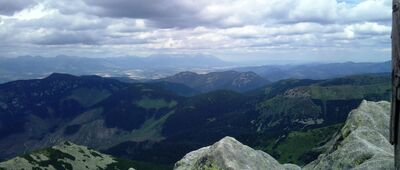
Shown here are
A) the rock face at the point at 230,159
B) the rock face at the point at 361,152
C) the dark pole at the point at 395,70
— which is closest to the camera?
the dark pole at the point at 395,70

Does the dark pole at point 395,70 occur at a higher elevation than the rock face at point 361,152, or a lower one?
higher

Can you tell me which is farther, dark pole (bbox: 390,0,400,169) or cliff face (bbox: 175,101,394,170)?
cliff face (bbox: 175,101,394,170)

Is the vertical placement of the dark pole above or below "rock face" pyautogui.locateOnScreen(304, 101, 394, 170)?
above

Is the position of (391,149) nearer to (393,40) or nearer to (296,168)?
(296,168)

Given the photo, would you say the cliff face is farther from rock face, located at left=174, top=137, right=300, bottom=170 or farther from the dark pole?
the dark pole

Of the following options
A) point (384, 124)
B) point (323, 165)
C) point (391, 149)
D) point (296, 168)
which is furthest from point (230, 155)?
point (384, 124)

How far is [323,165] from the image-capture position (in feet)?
159

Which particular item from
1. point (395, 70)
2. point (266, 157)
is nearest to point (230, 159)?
point (266, 157)

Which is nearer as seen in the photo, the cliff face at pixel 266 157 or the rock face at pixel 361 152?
the rock face at pixel 361 152

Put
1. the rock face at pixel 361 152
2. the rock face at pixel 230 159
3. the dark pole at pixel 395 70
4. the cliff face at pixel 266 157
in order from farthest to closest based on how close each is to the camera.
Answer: the rock face at pixel 230 159 → the cliff face at pixel 266 157 → the rock face at pixel 361 152 → the dark pole at pixel 395 70

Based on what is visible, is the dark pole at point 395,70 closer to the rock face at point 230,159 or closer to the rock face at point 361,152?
the rock face at point 361,152

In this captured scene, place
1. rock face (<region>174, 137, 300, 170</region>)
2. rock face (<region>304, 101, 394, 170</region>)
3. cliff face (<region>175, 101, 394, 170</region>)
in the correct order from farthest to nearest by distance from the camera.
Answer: rock face (<region>174, 137, 300, 170</region>)
cliff face (<region>175, 101, 394, 170</region>)
rock face (<region>304, 101, 394, 170</region>)

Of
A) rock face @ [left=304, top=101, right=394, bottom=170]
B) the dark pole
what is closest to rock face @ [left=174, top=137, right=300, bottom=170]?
rock face @ [left=304, top=101, right=394, bottom=170]

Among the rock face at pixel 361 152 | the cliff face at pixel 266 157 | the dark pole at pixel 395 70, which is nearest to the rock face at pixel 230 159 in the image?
the cliff face at pixel 266 157
